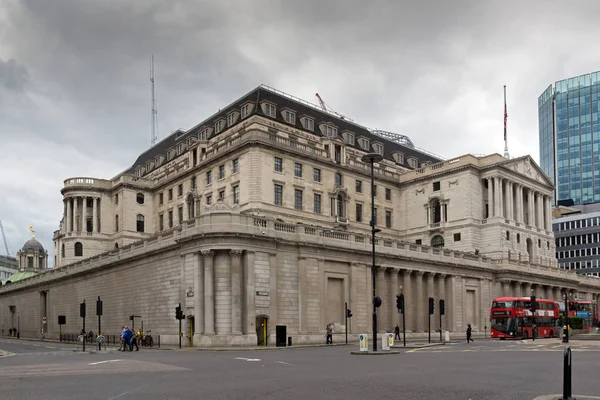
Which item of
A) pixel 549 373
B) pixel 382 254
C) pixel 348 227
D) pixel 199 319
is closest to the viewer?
pixel 549 373

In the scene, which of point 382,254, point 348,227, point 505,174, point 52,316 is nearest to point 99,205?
point 52,316

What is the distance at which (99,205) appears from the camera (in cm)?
9969

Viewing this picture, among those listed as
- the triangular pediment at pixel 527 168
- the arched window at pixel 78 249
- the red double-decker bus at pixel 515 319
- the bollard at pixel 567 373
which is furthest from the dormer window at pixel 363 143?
the bollard at pixel 567 373

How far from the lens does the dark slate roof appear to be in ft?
286

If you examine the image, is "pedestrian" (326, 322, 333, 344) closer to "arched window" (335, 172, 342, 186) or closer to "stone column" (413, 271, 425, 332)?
"stone column" (413, 271, 425, 332)

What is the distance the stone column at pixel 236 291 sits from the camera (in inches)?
1981

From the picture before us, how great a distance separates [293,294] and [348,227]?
96.7 ft

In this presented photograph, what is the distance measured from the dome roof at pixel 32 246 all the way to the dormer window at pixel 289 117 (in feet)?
279

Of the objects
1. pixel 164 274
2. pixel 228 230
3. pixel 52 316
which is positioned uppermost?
pixel 228 230

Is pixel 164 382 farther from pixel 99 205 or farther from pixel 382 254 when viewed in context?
pixel 99 205

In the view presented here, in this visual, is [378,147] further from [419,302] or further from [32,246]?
[32,246]

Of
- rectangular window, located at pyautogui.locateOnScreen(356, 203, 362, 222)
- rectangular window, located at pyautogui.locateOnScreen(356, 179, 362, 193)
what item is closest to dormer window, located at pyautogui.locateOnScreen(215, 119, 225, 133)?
rectangular window, located at pyautogui.locateOnScreen(356, 179, 362, 193)

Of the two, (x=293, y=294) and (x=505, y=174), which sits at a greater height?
(x=505, y=174)

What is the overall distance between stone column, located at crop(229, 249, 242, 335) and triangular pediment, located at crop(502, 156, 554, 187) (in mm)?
50683
